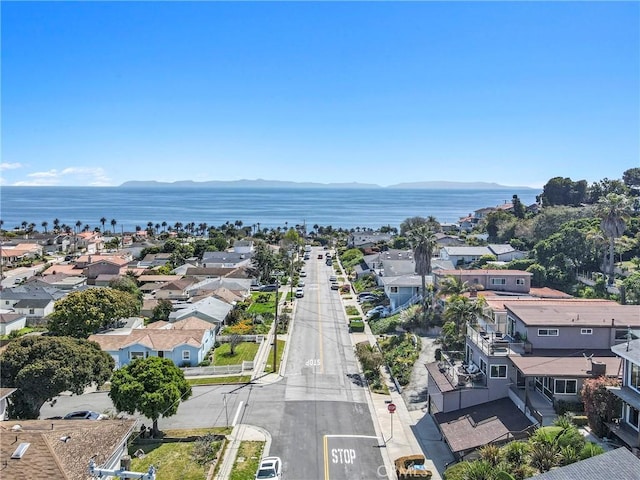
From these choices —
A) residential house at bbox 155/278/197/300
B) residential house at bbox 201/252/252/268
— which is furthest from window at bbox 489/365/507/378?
residential house at bbox 201/252/252/268

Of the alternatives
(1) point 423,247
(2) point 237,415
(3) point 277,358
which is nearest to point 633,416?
(2) point 237,415

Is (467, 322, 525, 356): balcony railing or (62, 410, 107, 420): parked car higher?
(467, 322, 525, 356): balcony railing

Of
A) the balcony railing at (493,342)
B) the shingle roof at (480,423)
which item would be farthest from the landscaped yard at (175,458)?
the balcony railing at (493,342)

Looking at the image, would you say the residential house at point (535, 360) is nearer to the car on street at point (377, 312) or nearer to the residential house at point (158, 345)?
the residential house at point (158, 345)

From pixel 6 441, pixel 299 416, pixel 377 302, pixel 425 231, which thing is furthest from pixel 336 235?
pixel 6 441

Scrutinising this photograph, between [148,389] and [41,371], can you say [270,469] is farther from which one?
[41,371]

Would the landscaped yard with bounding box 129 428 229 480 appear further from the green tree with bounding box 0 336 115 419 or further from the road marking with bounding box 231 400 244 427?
the green tree with bounding box 0 336 115 419

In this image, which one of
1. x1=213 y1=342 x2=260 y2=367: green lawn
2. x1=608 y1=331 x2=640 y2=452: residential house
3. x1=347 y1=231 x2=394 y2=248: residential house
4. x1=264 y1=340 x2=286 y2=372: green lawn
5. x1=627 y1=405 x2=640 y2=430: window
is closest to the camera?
x1=608 y1=331 x2=640 y2=452: residential house
